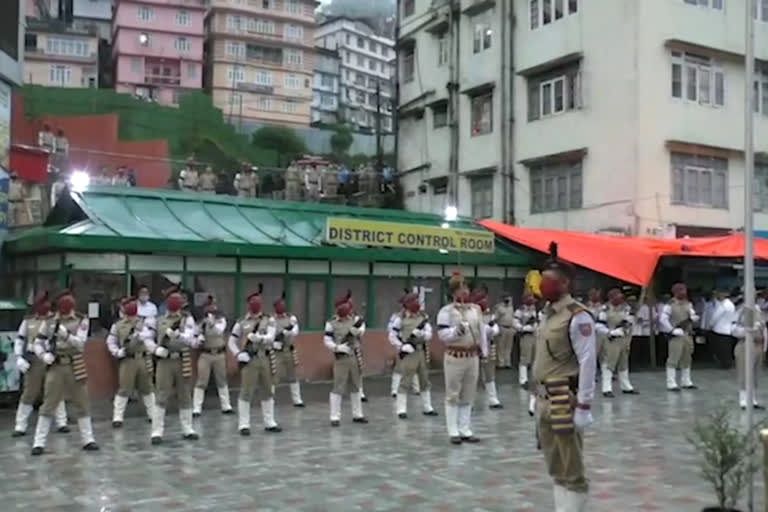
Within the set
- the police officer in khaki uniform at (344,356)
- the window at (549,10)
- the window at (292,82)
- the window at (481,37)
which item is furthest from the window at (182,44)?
the police officer in khaki uniform at (344,356)

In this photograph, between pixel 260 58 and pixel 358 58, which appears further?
pixel 358 58

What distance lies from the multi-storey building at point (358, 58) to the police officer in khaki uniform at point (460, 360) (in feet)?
269

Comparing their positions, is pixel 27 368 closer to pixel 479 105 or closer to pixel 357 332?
pixel 357 332

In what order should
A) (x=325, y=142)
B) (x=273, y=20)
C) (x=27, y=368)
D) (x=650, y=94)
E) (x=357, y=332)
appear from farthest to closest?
(x=273, y=20) → (x=325, y=142) → (x=650, y=94) → (x=357, y=332) → (x=27, y=368)

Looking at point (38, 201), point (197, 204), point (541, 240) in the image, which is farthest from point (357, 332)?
point (38, 201)

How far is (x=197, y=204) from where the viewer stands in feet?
→ 60.8

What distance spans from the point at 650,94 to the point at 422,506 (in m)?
19.8

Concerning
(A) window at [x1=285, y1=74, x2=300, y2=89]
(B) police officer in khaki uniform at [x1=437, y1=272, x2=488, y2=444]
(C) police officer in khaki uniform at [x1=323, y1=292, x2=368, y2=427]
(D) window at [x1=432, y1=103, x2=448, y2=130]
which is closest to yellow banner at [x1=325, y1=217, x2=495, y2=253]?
(C) police officer in khaki uniform at [x1=323, y1=292, x2=368, y2=427]

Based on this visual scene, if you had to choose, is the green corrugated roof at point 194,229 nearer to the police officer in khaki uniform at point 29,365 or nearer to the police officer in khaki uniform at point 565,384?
the police officer in khaki uniform at point 29,365

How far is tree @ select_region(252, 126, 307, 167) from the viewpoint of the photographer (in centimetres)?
4784

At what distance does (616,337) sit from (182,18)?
53.4 metres

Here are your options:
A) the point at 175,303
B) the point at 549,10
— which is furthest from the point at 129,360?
the point at 549,10

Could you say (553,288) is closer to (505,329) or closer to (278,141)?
(505,329)

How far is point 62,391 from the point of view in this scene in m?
10.9
